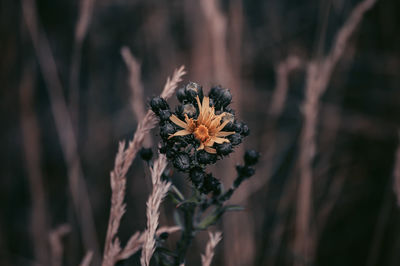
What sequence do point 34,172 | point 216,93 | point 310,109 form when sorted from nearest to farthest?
point 216,93 < point 310,109 < point 34,172

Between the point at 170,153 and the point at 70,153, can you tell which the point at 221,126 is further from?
the point at 70,153

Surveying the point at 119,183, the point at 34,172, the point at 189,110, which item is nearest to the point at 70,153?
the point at 34,172

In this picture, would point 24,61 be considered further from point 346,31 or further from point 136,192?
point 346,31

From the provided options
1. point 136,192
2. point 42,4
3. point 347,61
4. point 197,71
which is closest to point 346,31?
point 347,61

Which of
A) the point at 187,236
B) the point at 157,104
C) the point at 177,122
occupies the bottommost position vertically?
the point at 187,236

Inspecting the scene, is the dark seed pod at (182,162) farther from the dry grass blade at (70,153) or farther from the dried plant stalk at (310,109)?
the dry grass blade at (70,153)

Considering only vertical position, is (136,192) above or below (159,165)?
below

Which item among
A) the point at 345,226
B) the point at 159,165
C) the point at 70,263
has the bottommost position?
the point at 70,263
